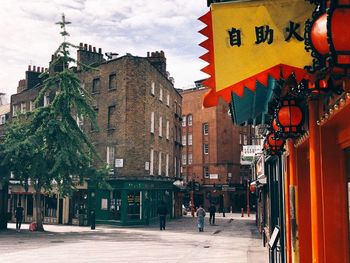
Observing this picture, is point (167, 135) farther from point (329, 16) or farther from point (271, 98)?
point (329, 16)

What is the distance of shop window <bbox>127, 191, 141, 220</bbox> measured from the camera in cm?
3162

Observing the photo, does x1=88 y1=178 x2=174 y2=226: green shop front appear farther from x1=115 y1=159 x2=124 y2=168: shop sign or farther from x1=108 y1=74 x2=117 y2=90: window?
x1=108 y1=74 x2=117 y2=90: window

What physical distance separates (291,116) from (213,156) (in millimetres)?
54596

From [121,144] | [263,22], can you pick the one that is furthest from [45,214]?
[263,22]

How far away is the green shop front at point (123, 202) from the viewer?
31406mm

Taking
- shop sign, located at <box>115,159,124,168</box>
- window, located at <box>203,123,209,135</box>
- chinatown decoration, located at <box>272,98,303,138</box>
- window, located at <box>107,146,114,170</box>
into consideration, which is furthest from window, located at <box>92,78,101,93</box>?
chinatown decoration, located at <box>272,98,303,138</box>

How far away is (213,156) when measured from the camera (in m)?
59.8

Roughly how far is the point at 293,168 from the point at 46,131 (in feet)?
65.9

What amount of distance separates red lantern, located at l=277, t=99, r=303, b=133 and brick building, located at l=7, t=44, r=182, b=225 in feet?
87.4

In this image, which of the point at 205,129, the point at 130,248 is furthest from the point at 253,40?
the point at 205,129

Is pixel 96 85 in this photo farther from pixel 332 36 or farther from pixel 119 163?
pixel 332 36

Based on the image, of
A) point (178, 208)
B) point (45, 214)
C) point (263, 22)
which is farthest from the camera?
point (178, 208)

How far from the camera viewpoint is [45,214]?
3531 centimetres

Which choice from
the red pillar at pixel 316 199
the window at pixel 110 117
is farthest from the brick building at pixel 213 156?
the red pillar at pixel 316 199
